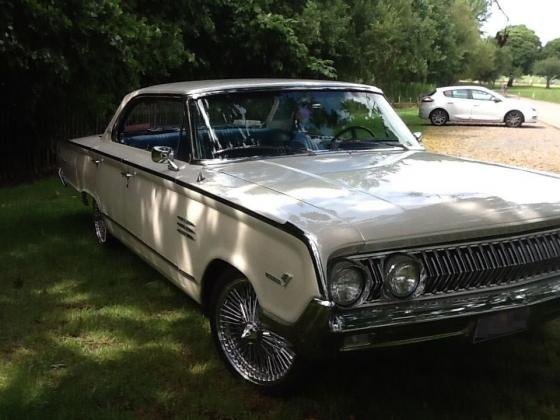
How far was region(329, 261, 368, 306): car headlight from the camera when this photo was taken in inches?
104

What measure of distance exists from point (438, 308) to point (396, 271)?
0.26 m

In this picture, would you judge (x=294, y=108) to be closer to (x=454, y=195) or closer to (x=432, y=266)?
(x=454, y=195)

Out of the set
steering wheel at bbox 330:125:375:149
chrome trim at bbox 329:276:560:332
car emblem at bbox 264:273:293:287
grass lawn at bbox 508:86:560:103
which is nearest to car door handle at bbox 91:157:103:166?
steering wheel at bbox 330:125:375:149

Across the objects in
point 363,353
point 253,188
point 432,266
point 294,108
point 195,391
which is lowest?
point 195,391

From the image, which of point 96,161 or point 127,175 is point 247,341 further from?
point 96,161

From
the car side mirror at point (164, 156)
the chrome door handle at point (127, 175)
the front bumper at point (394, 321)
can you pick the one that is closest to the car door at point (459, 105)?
the chrome door handle at point (127, 175)

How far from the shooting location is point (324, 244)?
2596 mm

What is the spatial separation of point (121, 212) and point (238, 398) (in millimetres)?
2183

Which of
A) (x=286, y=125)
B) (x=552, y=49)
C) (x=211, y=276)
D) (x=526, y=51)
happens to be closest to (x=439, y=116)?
(x=286, y=125)

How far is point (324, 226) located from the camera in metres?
2.68

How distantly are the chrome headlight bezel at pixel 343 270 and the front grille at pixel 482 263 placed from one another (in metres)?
0.03

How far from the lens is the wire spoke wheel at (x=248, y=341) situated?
3150 millimetres

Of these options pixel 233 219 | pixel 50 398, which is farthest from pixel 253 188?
pixel 50 398

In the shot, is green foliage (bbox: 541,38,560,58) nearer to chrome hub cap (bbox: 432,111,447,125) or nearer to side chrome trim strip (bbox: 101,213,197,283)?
chrome hub cap (bbox: 432,111,447,125)
